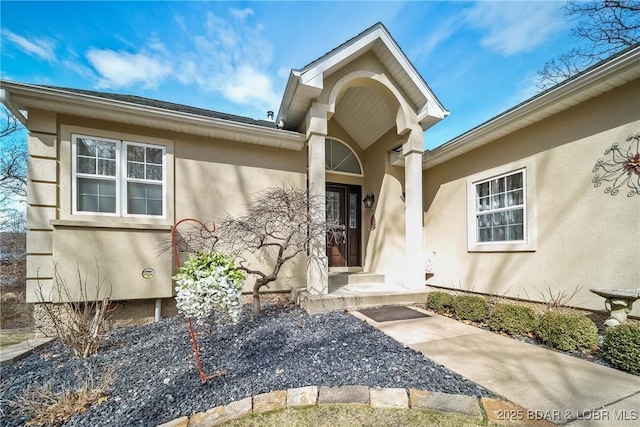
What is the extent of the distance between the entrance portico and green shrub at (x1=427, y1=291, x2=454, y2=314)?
506 millimetres

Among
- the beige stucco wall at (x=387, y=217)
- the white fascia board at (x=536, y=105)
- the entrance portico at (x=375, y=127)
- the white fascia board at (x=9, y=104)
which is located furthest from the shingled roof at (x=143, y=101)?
the white fascia board at (x=536, y=105)

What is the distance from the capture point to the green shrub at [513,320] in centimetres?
381

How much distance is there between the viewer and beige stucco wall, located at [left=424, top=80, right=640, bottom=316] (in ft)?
12.6

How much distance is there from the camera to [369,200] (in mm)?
7703

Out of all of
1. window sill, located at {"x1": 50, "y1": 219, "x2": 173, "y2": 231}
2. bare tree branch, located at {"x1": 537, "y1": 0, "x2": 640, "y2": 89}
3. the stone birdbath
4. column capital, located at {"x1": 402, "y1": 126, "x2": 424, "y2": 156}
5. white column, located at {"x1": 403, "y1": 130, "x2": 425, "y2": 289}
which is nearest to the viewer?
the stone birdbath

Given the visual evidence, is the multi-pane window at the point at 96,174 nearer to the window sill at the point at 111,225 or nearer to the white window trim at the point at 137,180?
the white window trim at the point at 137,180

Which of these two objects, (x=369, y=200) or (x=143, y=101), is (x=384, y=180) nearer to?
(x=369, y=200)

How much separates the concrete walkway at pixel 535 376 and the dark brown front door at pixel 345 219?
386 centimetres

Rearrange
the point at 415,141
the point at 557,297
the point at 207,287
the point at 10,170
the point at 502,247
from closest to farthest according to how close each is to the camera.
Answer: the point at 207,287
the point at 557,297
the point at 502,247
the point at 415,141
the point at 10,170

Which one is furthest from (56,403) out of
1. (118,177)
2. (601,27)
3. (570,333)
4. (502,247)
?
(601,27)

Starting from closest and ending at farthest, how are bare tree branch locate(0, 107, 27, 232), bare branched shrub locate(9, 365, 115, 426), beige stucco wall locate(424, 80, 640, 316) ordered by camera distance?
bare branched shrub locate(9, 365, 115, 426) < beige stucco wall locate(424, 80, 640, 316) < bare tree branch locate(0, 107, 27, 232)

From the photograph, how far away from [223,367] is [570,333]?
4.28 meters

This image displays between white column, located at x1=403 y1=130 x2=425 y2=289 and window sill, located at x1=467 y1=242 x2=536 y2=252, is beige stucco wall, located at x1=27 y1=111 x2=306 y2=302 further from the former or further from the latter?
window sill, located at x1=467 y1=242 x2=536 y2=252

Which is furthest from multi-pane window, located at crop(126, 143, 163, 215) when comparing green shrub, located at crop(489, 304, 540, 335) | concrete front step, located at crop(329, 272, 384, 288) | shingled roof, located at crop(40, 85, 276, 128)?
green shrub, located at crop(489, 304, 540, 335)
